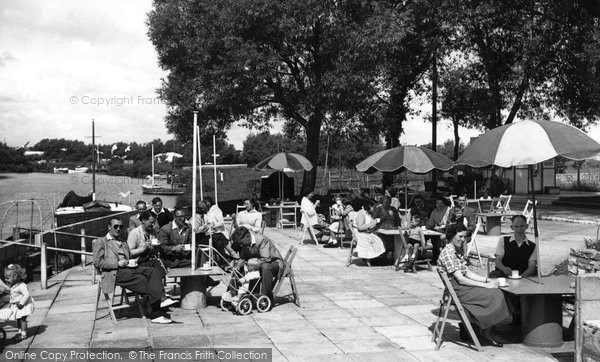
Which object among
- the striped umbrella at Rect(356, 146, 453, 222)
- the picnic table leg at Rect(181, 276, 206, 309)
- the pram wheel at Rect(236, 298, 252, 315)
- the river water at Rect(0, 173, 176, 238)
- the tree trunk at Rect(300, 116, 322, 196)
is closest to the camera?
the pram wheel at Rect(236, 298, 252, 315)

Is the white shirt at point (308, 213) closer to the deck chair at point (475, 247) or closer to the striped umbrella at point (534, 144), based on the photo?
the deck chair at point (475, 247)

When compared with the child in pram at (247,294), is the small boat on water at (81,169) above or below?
above

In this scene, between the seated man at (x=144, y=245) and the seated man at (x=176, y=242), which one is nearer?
the seated man at (x=144, y=245)

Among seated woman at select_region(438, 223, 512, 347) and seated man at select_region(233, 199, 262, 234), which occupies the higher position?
seated man at select_region(233, 199, 262, 234)

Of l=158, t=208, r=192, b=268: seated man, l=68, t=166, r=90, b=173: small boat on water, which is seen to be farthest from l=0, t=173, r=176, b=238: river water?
l=158, t=208, r=192, b=268: seated man

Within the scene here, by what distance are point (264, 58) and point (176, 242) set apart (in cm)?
1274

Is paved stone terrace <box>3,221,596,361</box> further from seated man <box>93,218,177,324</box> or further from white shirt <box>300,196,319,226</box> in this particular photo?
white shirt <box>300,196,319,226</box>

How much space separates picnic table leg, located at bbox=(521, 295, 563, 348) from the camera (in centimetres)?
653

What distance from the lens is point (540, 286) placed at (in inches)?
264

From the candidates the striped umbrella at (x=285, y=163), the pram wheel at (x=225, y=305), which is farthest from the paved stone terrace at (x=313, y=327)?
the striped umbrella at (x=285, y=163)

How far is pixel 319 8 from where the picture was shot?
72.6 ft

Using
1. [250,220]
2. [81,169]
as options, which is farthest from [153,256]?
[81,169]

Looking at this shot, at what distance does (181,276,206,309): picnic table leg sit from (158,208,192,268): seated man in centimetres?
82

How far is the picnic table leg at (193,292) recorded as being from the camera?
8594mm
